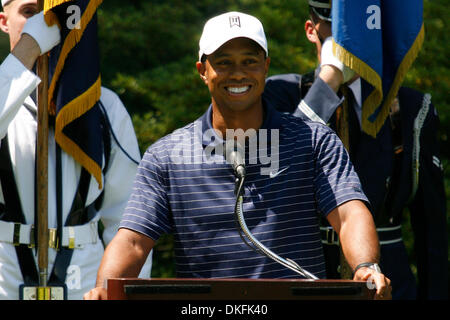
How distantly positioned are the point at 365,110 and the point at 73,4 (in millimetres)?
1428

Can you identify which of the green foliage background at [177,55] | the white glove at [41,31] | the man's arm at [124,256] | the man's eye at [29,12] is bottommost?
the man's arm at [124,256]

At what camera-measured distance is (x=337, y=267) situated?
4.68m

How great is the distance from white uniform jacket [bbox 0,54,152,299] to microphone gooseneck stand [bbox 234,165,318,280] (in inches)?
52.1

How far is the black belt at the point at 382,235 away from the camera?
4637 mm

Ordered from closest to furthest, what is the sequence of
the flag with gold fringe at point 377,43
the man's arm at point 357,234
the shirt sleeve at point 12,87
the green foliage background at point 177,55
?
the man's arm at point 357,234 < the shirt sleeve at point 12,87 < the flag with gold fringe at point 377,43 < the green foliage background at point 177,55

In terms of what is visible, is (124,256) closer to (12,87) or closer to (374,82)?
(12,87)

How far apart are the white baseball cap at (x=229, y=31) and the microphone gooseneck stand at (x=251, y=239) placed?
59 cm

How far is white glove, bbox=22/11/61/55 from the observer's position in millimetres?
4449

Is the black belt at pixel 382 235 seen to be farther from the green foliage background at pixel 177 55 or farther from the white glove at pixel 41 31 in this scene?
the green foliage background at pixel 177 55

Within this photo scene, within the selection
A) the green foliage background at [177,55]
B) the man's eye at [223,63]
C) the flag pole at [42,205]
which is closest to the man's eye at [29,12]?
the flag pole at [42,205]

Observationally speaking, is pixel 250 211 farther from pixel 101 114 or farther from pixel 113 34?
pixel 113 34

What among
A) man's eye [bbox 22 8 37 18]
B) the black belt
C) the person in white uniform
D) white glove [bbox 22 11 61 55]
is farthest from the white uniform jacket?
the black belt

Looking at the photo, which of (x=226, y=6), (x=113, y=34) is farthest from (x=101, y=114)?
(x=226, y=6)

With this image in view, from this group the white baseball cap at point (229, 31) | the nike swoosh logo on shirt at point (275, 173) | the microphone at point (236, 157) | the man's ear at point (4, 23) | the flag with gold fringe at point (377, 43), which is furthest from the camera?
the man's ear at point (4, 23)
